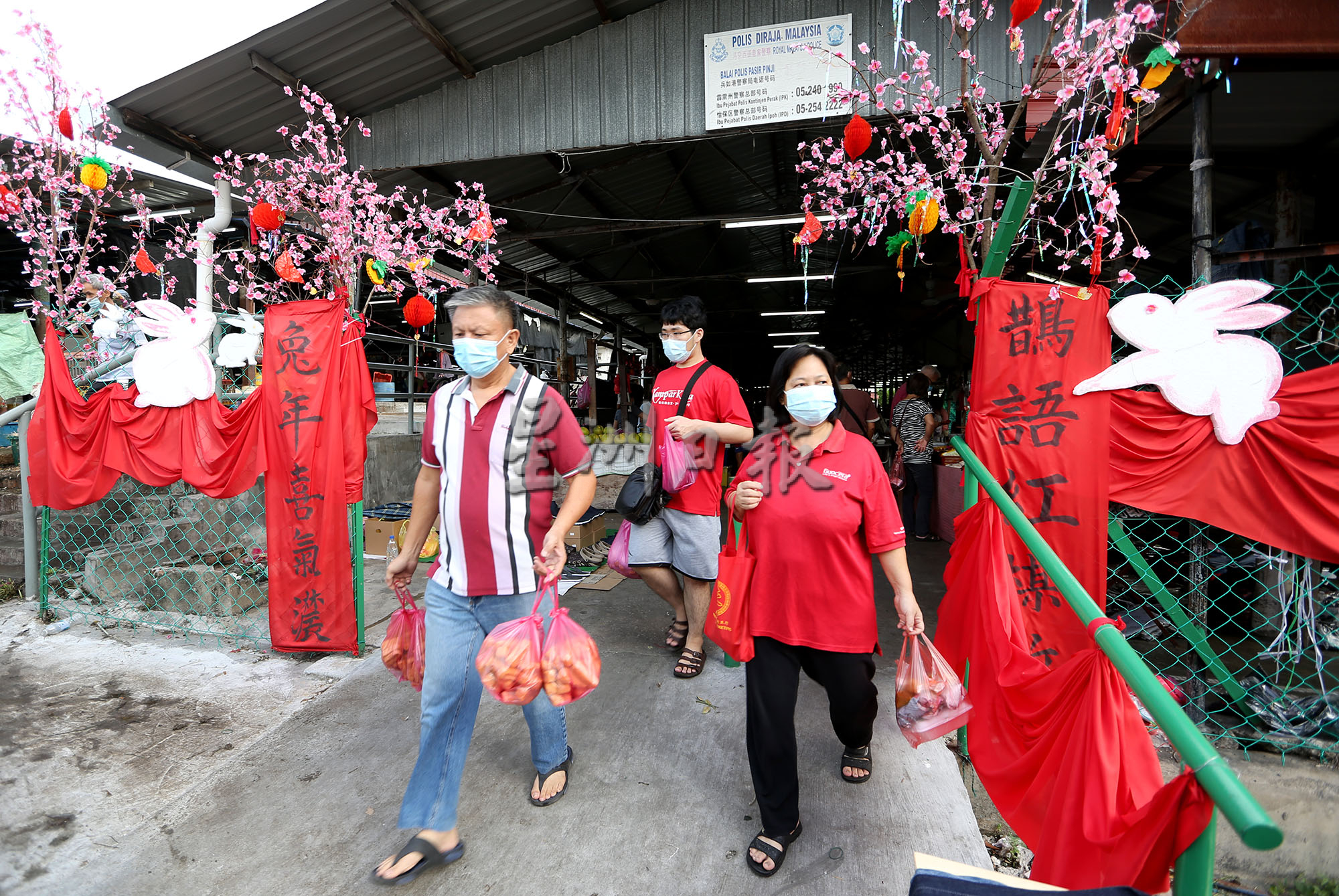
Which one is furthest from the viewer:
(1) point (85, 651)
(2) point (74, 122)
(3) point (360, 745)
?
(2) point (74, 122)

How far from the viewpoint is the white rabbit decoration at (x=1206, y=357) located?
2609 mm

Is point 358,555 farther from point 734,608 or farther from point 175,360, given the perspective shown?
point 734,608

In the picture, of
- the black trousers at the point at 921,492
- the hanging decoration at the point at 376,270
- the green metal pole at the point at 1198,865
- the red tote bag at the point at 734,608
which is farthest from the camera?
the black trousers at the point at 921,492

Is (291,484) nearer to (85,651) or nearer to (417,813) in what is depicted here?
(85,651)

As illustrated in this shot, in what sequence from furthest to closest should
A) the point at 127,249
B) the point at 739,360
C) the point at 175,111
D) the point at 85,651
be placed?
the point at 739,360
the point at 127,249
the point at 175,111
the point at 85,651

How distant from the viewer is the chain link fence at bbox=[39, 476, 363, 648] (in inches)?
171

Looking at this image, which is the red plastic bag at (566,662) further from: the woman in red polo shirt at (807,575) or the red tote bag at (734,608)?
the woman in red polo shirt at (807,575)

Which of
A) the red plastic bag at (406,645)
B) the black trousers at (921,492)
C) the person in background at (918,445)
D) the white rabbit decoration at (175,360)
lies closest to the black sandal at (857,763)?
the red plastic bag at (406,645)

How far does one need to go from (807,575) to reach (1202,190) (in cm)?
311

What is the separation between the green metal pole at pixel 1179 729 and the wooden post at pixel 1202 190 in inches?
87.1

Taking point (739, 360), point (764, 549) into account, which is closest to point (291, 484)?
point (764, 549)

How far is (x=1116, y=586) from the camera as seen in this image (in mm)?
4715

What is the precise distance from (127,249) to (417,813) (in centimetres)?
1102

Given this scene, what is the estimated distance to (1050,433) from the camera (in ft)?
9.14
